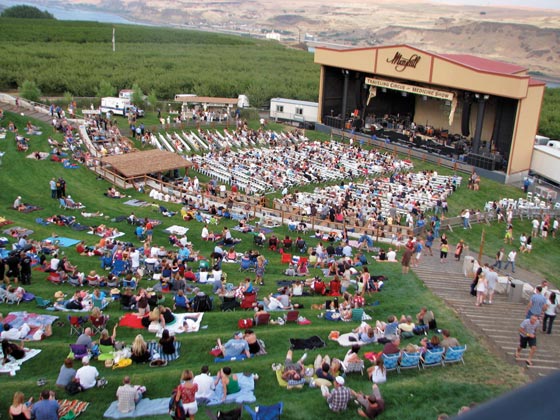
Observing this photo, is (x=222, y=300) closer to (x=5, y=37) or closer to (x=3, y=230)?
(x=3, y=230)

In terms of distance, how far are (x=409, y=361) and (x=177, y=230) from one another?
14.5m

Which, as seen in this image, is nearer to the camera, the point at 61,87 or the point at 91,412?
the point at 91,412

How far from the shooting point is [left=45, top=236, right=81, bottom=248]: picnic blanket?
2198 cm

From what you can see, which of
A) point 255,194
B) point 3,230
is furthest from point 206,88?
point 3,230

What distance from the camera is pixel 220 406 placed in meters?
11.5

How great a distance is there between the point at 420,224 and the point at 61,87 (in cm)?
4620

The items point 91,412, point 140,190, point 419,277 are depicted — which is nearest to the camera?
point 91,412

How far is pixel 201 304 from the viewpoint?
16438mm

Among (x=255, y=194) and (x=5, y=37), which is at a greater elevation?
(x=5, y=37)

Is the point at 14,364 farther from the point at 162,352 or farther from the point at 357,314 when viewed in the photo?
the point at 357,314

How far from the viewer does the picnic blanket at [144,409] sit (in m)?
11.1

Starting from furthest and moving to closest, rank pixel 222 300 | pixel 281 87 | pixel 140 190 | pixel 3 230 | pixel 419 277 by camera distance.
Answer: pixel 281 87 < pixel 140 190 < pixel 3 230 < pixel 419 277 < pixel 222 300

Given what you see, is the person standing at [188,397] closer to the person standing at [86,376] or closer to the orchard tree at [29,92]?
the person standing at [86,376]

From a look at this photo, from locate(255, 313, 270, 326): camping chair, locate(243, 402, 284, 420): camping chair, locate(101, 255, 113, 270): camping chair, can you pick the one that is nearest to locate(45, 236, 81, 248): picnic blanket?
locate(101, 255, 113, 270): camping chair
